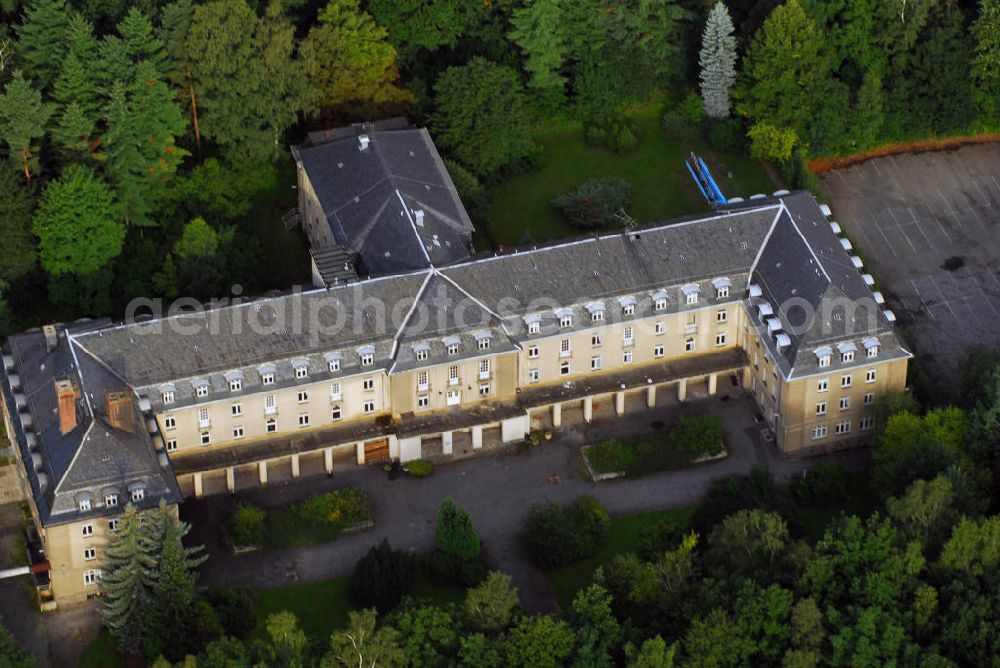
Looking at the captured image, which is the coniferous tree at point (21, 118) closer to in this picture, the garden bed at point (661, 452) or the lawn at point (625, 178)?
the lawn at point (625, 178)

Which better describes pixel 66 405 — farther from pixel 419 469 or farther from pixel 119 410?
pixel 419 469

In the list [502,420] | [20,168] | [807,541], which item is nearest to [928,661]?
[807,541]

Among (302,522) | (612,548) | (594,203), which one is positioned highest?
(594,203)

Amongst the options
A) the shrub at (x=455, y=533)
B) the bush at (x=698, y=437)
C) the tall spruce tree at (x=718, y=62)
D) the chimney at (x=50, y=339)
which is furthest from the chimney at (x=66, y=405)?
the tall spruce tree at (x=718, y=62)

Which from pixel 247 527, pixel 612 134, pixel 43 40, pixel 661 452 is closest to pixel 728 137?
pixel 612 134

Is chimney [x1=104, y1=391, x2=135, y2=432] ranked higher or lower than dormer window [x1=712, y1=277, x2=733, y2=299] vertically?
lower

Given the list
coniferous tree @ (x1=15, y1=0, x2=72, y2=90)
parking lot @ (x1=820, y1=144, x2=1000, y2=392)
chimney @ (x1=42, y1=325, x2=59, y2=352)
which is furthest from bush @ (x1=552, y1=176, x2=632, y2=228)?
chimney @ (x1=42, y1=325, x2=59, y2=352)

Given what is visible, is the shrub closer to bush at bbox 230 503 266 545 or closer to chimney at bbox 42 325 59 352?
bush at bbox 230 503 266 545
